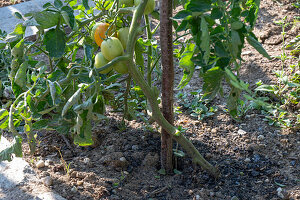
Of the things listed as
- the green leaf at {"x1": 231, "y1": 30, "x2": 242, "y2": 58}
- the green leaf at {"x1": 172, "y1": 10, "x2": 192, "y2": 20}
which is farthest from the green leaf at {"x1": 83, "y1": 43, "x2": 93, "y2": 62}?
the green leaf at {"x1": 231, "y1": 30, "x2": 242, "y2": 58}

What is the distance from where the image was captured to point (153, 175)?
5.97 feet

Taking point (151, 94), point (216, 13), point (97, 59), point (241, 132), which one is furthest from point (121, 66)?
point (241, 132)

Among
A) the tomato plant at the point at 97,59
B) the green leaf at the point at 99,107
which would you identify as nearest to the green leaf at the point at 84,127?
the tomato plant at the point at 97,59

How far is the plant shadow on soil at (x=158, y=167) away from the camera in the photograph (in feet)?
5.54

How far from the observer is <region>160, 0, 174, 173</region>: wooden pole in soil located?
137cm

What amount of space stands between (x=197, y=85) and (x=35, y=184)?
135cm

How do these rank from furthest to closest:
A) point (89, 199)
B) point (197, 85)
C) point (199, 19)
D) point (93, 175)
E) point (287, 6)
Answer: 1. point (287, 6)
2. point (197, 85)
3. point (93, 175)
4. point (89, 199)
5. point (199, 19)

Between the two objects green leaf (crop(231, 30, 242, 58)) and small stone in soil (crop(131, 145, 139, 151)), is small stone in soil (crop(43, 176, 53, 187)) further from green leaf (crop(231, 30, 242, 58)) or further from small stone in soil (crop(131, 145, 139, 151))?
green leaf (crop(231, 30, 242, 58))

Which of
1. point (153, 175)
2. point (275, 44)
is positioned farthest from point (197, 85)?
point (153, 175)

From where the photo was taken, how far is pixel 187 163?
188 centimetres

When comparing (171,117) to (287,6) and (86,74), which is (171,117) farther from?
(287,6)

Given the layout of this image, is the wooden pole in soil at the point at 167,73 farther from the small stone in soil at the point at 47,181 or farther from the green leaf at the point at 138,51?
the small stone in soil at the point at 47,181

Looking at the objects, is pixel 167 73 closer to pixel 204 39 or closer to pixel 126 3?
pixel 126 3

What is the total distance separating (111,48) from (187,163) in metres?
0.86
